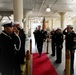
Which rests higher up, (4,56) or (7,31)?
(7,31)

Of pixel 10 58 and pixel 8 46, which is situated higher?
pixel 8 46

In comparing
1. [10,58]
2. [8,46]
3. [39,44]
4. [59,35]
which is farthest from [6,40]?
[39,44]

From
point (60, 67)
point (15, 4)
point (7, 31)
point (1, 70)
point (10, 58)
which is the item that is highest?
point (15, 4)

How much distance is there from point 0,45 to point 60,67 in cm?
436

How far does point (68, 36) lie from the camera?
655 centimetres

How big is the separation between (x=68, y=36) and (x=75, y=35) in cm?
26

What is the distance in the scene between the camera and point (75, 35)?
6508mm

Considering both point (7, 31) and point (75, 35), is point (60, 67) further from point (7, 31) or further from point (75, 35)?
point (7, 31)

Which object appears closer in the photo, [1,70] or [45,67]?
[1,70]

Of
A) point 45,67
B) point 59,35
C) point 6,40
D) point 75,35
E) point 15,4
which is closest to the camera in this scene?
point 6,40

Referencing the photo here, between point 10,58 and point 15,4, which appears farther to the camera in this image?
point 15,4

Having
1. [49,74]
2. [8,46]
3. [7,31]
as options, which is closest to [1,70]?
[8,46]

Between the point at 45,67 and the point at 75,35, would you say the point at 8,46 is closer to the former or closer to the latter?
the point at 75,35

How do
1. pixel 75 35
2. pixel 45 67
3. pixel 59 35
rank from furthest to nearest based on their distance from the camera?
pixel 59 35 < pixel 45 67 < pixel 75 35
